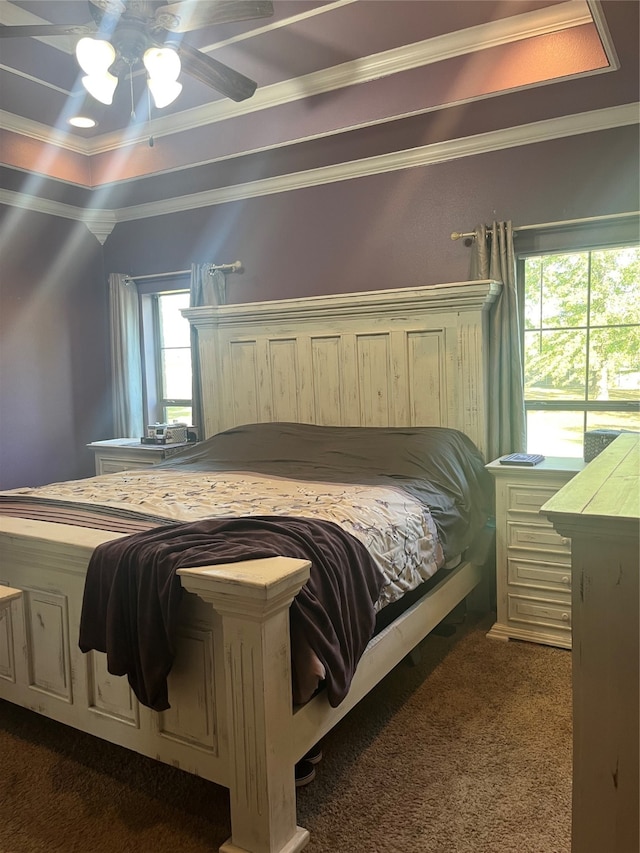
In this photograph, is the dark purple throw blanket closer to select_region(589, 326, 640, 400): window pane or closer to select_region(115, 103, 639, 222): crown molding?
select_region(589, 326, 640, 400): window pane

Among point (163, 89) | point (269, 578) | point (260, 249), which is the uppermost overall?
point (163, 89)

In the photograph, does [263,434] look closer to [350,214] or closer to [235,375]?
[235,375]

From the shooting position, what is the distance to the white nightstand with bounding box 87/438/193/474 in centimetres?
401

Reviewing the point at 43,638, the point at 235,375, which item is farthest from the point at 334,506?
the point at 235,375

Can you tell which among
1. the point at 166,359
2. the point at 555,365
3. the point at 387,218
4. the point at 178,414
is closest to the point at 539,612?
the point at 555,365

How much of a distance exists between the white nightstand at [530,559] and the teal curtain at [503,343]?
0.34 meters

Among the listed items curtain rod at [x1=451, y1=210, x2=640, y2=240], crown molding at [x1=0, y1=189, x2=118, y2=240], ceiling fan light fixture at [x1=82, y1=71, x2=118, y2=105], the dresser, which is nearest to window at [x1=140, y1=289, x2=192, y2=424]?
crown molding at [x1=0, y1=189, x2=118, y2=240]

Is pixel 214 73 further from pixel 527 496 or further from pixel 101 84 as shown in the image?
pixel 527 496

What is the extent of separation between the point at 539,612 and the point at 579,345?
4.44 feet

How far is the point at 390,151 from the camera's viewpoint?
3463mm

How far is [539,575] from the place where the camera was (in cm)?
288

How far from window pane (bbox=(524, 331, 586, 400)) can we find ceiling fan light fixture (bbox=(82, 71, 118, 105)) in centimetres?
227

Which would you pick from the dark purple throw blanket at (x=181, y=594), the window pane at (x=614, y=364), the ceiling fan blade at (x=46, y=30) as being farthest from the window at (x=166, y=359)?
the dark purple throw blanket at (x=181, y=594)

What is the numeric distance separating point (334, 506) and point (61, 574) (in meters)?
0.92
